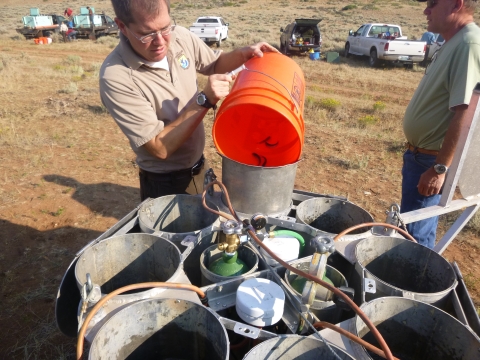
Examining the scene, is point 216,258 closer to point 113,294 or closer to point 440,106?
point 113,294

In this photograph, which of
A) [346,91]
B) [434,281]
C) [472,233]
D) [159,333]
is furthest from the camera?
[346,91]

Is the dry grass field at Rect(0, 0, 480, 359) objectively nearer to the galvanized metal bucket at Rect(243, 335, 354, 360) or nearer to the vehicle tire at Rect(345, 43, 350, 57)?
the galvanized metal bucket at Rect(243, 335, 354, 360)

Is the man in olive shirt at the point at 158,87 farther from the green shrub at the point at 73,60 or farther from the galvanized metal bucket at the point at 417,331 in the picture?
the green shrub at the point at 73,60

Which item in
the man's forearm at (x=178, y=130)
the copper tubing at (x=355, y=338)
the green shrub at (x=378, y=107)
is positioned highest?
the man's forearm at (x=178, y=130)

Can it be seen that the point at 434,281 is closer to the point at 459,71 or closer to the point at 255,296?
the point at 255,296

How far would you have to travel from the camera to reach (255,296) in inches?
64.1

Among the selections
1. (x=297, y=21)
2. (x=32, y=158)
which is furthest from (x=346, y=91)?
(x=32, y=158)

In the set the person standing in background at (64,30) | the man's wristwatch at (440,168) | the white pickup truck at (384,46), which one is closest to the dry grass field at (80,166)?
the white pickup truck at (384,46)

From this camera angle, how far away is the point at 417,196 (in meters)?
3.28

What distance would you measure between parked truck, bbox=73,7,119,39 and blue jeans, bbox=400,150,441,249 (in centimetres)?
2586

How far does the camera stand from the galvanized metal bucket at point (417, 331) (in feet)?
5.06

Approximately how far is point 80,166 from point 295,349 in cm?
628

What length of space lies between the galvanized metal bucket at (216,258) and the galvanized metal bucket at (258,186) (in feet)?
1.07

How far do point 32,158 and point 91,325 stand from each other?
6.31m
